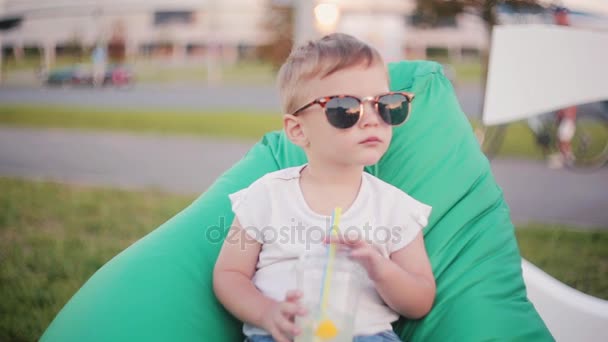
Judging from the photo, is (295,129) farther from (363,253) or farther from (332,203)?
(363,253)

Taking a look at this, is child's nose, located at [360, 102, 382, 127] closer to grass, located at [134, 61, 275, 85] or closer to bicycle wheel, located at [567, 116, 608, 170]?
bicycle wheel, located at [567, 116, 608, 170]

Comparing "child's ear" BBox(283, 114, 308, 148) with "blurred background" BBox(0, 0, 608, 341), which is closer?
"child's ear" BBox(283, 114, 308, 148)

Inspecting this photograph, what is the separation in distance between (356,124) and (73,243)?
2.99 meters

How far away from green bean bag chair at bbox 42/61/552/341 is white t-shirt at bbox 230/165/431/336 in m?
A: 0.19

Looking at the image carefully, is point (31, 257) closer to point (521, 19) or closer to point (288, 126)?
point (288, 126)

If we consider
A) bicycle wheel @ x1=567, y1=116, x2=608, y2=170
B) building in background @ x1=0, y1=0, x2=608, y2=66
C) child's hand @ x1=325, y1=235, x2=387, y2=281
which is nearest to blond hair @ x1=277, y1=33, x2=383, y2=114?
child's hand @ x1=325, y1=235, x2=387, y2=281

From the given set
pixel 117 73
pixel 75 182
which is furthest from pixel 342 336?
pixel 117 73

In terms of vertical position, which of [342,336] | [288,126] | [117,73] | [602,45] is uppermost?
[602,45]

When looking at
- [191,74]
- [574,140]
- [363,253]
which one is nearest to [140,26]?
[191,74]

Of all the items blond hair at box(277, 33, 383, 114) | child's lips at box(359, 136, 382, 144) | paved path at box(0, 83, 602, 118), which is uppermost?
blond hair at box(277, 33, 383, 114)

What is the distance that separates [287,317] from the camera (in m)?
1.30

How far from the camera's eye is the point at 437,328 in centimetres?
165

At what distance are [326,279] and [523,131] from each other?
32.3ft

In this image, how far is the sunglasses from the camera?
147cm
